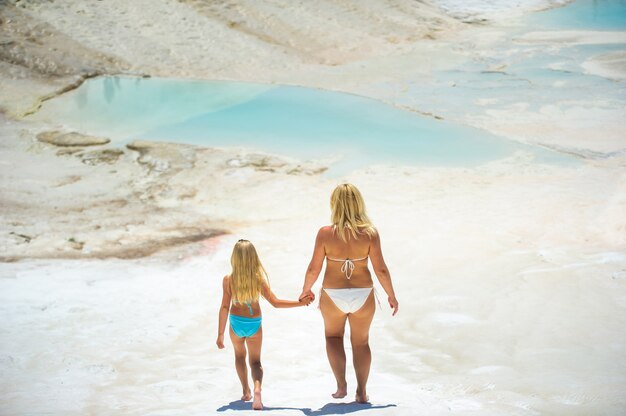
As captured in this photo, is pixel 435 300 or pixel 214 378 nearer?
pixel 214 378

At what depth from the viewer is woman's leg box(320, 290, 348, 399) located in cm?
385

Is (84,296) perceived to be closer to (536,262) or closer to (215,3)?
(536,262)

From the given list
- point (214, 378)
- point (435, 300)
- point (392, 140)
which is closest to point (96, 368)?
point (214, 378)

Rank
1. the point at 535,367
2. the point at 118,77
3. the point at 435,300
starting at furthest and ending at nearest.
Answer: the point at 118,77, the point at 435,300, the point at 535,367

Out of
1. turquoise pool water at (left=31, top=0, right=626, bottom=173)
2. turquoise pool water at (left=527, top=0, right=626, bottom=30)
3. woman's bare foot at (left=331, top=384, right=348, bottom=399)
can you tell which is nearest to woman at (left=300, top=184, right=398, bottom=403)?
woman's bare foot at (left=331, top=384, right=348, bottom=399)

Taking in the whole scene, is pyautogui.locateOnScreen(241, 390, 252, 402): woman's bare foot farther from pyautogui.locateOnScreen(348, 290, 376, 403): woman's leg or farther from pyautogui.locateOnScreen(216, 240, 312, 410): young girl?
pyautogui.locateOnScreen(348, 290, 376, 403): woman's leg

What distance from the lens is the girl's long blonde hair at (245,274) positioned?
3789 mm

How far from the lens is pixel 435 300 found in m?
6.01

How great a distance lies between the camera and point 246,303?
12.8 ft

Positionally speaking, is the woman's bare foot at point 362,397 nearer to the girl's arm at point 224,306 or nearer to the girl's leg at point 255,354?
the girl's leg at point 255,354

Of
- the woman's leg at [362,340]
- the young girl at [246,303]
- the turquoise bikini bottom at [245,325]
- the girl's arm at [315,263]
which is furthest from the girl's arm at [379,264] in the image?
the turquoise bikini bottom at [245,325]

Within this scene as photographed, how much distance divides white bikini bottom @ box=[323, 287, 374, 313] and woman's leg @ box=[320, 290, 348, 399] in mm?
26

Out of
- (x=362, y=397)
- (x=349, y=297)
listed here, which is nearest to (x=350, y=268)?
(x=349, y=297)

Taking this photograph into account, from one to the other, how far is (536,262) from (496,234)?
790mm
